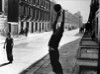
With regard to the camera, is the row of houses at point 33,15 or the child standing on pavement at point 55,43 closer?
the child standing on pavement at point 55,43

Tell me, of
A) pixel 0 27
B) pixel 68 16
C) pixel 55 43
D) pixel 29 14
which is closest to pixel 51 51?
pixel 55 43

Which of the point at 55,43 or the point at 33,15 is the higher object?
the point at 33,15

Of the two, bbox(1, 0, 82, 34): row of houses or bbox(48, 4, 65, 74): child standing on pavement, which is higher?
bbox(1, 0, 82, 34): row of houses

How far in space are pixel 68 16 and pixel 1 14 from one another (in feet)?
5.02

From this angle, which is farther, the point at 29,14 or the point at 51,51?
the point at 29,14

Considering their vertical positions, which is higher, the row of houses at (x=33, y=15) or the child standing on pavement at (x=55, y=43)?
the row of houses at (x=33, y=15)

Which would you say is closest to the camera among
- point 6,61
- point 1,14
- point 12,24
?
point 12,24

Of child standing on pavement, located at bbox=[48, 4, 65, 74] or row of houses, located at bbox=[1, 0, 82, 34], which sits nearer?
child standing on pavement, located at bbox=[48, 4, 65, 74]

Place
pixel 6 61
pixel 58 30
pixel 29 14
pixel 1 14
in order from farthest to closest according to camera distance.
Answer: pixel 29 14 → pixel 6 61 → pixel 1 14 → pixel 58 30

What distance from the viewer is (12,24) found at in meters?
3.70

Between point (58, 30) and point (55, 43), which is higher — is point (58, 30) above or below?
above

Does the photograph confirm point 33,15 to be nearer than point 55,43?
No

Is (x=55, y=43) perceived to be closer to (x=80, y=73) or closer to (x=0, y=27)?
(x=0, y=27)

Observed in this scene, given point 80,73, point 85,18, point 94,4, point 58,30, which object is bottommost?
point 80,73
